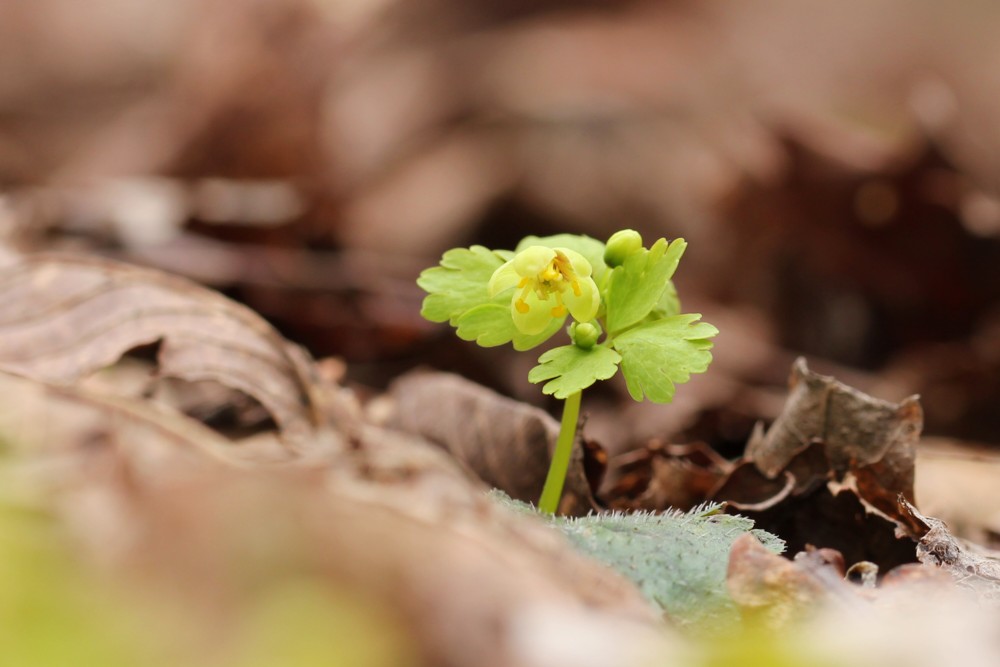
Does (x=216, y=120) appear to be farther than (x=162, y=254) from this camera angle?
Yes

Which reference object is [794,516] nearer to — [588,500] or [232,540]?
[588,500]

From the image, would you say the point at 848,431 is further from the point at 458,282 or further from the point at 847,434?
the point at 458,282

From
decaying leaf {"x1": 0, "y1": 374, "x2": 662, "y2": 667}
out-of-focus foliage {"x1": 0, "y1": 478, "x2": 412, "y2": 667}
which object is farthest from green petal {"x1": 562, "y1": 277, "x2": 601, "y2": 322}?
out-of-focus foliage {"x1": 0, "y1": 478, "x2": 412, "y2": 667}

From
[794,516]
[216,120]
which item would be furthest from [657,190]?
[794,516]

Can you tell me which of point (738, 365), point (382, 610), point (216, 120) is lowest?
point (738, 365)

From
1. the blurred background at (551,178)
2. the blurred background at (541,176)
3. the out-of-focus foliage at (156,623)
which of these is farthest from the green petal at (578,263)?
the blurred background at (541,176)
